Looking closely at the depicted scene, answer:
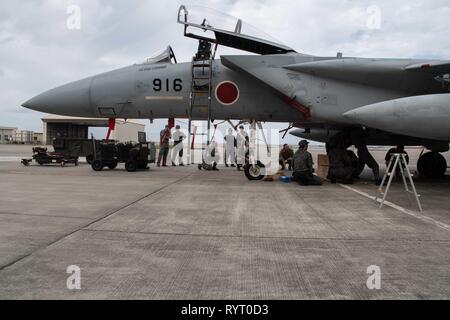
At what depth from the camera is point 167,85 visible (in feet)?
31.7

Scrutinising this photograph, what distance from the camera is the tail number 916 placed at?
9633 millimetres

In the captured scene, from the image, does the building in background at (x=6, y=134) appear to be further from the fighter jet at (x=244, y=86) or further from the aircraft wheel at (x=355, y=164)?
the aircraft wheel at (x=355, y=164)

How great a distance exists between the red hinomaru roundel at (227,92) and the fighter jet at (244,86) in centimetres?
3

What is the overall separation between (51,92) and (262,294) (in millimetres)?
9541

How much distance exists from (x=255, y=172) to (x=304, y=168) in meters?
1.37

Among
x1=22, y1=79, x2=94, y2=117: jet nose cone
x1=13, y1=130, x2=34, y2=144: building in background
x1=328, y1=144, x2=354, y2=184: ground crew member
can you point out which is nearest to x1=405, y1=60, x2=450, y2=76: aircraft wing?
x1=328, y1=144, x2=354, y2=184: ground crew member

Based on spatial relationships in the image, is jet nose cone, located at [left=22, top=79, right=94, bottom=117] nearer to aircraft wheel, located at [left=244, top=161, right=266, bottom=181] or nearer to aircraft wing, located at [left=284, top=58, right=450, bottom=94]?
aircraft wheel, located at [left=244, top=161, right=266, bottom=181]

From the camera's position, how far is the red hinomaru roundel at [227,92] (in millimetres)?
9625

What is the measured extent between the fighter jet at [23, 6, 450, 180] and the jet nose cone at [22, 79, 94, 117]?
0.09ft

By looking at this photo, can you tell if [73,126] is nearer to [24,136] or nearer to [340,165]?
[340,165]

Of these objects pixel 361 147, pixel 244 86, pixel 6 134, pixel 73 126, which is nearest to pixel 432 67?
pixel 361 147

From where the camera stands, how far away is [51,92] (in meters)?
10.1

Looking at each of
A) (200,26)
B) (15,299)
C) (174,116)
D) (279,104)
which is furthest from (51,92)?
(15,299)

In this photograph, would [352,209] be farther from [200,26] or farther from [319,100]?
[200,26]
